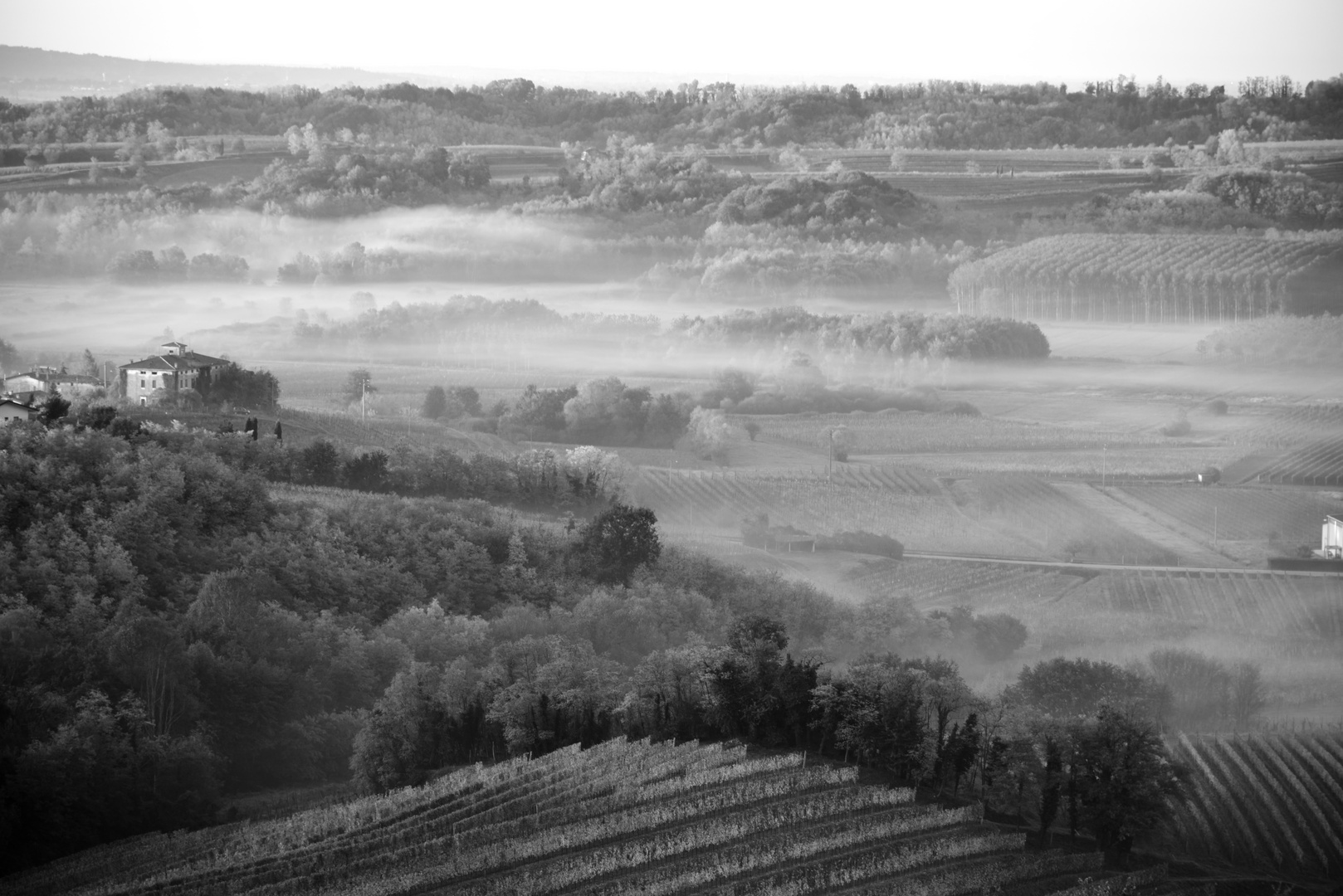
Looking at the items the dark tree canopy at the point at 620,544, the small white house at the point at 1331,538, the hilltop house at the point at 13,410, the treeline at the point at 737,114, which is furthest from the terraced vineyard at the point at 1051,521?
the hilltop house at the point at 13,410

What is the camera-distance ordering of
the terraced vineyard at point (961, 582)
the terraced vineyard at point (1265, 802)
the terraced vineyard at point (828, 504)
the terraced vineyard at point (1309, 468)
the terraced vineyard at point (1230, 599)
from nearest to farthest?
the terraced vineyard at point (1265, 802) → the terraced vineyard at point (1230, 599) → the terraced vineyard at point (961, 582) → the terraced vineyard at point (828, 504) → the terraced vineyard at point (1309, 468)

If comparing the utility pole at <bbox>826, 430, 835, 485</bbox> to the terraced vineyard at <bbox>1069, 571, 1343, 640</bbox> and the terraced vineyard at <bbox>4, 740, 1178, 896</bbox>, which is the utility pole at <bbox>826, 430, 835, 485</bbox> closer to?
the terraced vineyard at <bbox>1069, 571, 1343, 640</bbox>

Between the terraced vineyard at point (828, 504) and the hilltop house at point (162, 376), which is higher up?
the hilltop house at point (162, 376)

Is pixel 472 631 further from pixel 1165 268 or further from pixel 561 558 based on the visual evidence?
pixel 1165 268

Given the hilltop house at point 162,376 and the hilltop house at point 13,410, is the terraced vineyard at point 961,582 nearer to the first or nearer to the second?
the hilltop house at point 162,376

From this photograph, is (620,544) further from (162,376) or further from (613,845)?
(613,845)

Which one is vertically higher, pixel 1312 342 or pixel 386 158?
pixel 386 158

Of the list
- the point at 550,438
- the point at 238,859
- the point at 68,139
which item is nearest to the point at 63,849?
the point at 238,859
